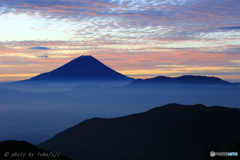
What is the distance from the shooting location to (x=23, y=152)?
105ft

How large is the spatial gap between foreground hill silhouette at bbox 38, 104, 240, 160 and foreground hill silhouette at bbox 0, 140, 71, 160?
3529cm

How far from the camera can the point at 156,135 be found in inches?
2916

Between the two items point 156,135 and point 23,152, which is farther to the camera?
point 156,135

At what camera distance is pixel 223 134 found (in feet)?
217

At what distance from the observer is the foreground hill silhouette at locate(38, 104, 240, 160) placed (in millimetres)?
63438

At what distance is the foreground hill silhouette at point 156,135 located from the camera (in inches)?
2498

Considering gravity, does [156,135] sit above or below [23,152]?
below

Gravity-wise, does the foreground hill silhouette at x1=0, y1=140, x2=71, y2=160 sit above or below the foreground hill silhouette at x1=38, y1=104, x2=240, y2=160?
above

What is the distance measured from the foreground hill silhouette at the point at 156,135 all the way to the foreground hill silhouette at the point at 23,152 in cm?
3529

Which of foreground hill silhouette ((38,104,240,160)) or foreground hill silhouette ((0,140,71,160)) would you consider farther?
foreground hill silhouette ((38,104,240,160))

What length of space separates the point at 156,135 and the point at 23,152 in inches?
1907

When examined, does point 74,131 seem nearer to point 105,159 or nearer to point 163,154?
point 105,159

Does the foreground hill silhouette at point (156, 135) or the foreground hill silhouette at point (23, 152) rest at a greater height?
the foreground hill silhouette at point (23, 152)

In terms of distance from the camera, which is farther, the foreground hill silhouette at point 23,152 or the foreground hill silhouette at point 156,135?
the foreground hill silhouette at point 156,135
